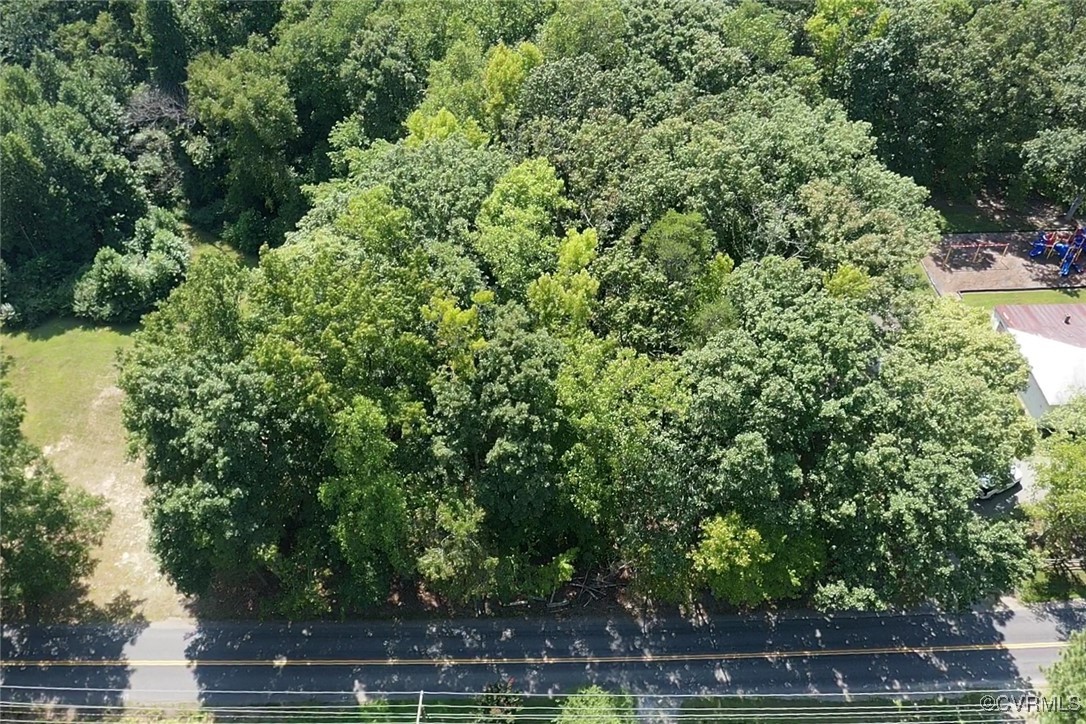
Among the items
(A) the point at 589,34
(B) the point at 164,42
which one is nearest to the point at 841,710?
(A) the point at 589,34

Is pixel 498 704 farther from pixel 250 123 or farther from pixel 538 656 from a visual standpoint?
pixel 250 123

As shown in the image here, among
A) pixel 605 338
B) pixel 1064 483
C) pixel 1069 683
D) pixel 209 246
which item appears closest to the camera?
pixel 1069 683

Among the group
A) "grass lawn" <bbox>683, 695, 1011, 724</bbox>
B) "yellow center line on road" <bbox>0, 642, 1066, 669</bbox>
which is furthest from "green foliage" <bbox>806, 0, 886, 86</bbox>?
"grass lawn" <bbox>683, 695, 1011, 724</bbox>

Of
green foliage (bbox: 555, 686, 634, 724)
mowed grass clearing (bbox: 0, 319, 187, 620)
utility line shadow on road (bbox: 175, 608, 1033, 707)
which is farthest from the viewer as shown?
mowed grass clearing (bbox: 0, 319, 187, 620)

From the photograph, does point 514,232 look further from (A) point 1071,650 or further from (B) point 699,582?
(A) point 1071,650

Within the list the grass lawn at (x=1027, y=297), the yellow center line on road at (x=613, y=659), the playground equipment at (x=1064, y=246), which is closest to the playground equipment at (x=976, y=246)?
the playground equipment at (x=1064, y=246)

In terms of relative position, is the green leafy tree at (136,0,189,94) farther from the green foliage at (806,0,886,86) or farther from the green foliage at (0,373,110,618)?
the green foliage at (806,0,886,86)

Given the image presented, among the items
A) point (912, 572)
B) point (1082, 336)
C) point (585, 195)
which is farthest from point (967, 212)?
point (912, 572)
